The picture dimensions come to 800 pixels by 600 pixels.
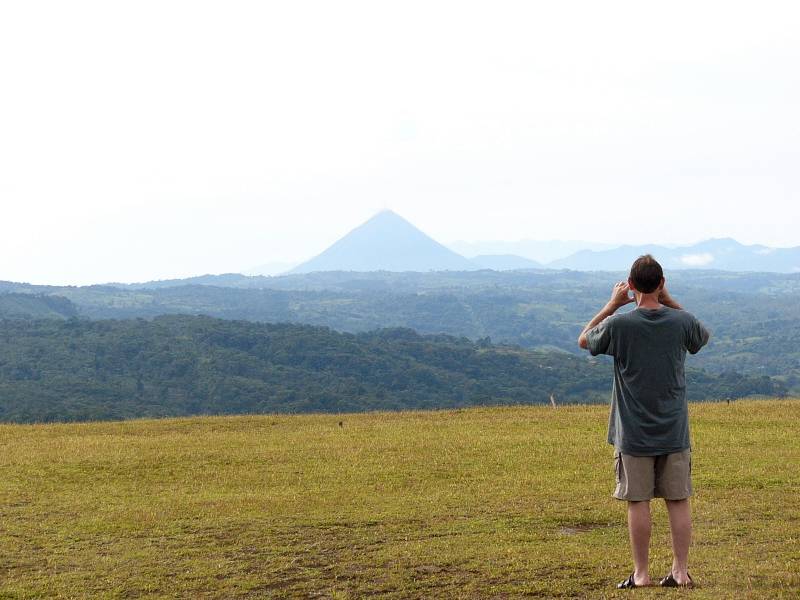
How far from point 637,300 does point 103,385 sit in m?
172

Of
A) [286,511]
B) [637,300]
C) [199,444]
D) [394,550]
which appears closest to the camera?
[637,300]

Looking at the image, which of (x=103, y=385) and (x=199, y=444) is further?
(x=103, y=385)

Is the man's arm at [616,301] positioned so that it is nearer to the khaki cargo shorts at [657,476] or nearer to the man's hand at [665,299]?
the man's hand at [665,299]

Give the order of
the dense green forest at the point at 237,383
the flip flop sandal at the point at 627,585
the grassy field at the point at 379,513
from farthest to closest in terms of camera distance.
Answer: the dense green forest at the point at 237,383, the grassy field at the point at 379,513, the flip flop sandal at the point at 627,585

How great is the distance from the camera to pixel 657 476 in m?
7.86

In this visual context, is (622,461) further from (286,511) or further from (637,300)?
(286,511)

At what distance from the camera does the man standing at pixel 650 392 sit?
7.66m

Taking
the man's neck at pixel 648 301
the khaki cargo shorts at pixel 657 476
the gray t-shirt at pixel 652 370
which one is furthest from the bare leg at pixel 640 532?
the man's neck at pixel 648 301

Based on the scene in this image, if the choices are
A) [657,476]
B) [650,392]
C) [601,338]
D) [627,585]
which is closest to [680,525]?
[657,476]

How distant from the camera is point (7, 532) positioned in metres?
13.4

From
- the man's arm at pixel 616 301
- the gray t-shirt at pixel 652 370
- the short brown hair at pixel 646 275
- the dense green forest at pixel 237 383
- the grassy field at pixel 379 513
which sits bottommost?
the dense green forest at pixel 237 383

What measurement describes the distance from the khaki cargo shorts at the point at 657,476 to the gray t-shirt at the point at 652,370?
0.09 m

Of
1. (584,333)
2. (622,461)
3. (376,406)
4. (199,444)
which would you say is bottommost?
(376,406)

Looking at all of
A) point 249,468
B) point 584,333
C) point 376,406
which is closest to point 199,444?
point 249,468
